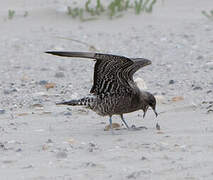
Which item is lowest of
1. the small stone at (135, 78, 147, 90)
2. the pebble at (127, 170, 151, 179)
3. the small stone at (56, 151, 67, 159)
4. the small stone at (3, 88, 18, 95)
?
the small stone at (3, 88, 18, 95)

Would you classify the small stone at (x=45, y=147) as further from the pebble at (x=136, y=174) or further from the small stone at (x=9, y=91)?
the small stone at (x=9, y=91)

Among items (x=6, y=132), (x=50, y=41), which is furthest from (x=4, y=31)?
(x=6, y=132)

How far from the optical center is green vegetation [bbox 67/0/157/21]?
11.7 metres

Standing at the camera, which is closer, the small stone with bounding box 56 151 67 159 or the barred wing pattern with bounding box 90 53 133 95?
the small stone with bounding box 56 151 67 159

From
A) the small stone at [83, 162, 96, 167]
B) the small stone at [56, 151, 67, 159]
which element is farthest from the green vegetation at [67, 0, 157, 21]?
the small stone at [83, 162, 96, 167]

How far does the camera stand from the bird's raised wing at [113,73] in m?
5.84

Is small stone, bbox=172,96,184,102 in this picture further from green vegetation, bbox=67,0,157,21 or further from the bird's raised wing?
green vegetation, bbox=67,0,157,21

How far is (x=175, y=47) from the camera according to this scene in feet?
33.7

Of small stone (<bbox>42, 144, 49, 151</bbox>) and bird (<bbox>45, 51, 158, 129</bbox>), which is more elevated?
bird (<bbox>45, 51, 158, 129</bbox>)

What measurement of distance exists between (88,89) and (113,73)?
201 cm

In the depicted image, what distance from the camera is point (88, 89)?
8.06m

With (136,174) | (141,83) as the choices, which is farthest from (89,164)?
(141,83)

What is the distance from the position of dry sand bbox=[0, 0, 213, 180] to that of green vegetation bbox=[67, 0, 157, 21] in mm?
148

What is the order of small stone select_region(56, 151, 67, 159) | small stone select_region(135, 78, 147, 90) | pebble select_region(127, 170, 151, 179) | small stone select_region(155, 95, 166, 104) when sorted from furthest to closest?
small stone select_region(135, 78, 147, 90) < small stone select_region(155, 95, 166, 104) < small stone select_region(56, 151, 67, 159) < pebble select_region(127, 170, 151, 179)
